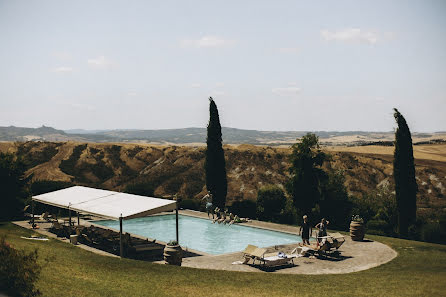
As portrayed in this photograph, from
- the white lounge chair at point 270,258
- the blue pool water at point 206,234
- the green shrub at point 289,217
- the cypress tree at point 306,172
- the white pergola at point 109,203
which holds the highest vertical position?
the cypress tree at point 306,172

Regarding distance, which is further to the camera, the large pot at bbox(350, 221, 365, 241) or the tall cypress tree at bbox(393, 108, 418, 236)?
the tall cypress tree at bbox(393, 108, 418, 236)

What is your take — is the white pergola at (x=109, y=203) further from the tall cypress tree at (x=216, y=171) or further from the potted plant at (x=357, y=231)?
the tall cypress tree at (x=216, y=171)

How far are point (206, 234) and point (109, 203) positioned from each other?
8.44 metres

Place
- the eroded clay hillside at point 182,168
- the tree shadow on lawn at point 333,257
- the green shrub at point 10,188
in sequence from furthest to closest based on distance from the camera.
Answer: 1. the eroded clay hillside at point 182,168
2. the green shrub at point 10,188
3. the tree shadow on lawn at point 333,257


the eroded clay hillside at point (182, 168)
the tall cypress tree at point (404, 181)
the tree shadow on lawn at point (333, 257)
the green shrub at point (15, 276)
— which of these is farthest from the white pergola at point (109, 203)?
the eroded clay hillside at point (182, 168)

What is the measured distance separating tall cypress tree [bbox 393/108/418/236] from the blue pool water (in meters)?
6.63

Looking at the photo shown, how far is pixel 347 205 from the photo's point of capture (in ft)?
99.2

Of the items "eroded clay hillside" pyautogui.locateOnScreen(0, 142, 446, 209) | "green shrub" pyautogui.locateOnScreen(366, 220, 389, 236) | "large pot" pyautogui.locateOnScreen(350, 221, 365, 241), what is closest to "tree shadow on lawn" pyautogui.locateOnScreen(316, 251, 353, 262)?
"large pot" pyautogui.locateOnScreen(350, 221, 365, 241)

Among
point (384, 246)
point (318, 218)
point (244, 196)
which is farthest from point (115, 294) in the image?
point (244, 196)

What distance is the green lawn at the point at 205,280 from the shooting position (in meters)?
13.6

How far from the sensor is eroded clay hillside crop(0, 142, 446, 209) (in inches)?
2183

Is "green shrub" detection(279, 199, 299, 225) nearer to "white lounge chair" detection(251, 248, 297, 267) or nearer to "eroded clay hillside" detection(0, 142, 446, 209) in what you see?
"white lounge chair" detection(251, 248, 297, 267)

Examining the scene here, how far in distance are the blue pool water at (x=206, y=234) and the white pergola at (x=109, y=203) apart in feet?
15.7

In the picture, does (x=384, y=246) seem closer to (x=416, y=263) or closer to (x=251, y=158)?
Answer: (x=416, y=263)
